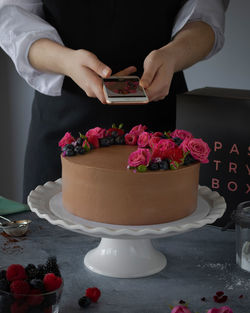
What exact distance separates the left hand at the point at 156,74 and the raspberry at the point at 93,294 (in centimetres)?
53

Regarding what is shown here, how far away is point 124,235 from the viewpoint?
1187mm

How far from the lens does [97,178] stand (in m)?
1.23

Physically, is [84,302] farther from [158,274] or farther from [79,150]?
[79,150]

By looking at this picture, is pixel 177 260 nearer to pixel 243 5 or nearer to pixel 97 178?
pixel 97 178

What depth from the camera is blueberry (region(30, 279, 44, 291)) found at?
1.02 m

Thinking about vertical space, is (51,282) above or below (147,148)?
below

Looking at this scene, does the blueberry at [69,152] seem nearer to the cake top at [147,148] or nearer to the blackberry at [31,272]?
the cake top at [147,148]

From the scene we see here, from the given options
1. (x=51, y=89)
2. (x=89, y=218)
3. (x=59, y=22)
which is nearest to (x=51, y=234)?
(x=89, y=218)

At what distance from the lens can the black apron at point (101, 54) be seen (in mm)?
1758

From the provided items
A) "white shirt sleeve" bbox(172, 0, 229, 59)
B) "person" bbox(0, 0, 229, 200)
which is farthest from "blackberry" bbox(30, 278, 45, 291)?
"white shirt sleeve" bbox(172, 0, 229, 59)

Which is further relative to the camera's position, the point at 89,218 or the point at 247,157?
the point at 247,157

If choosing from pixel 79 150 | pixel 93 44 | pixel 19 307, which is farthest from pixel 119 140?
pixel 19 307

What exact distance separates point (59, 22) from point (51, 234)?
67 cm

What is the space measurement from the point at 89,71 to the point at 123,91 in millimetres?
161
